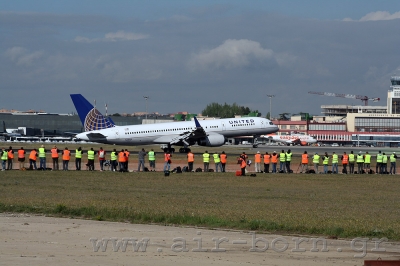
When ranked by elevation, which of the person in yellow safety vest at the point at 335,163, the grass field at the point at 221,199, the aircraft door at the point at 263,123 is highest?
the aircraft door at the point at 263,123

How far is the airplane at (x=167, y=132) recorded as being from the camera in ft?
257

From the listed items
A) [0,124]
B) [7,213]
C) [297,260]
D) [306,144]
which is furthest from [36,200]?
[0,124]

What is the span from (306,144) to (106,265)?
14310 centimetres

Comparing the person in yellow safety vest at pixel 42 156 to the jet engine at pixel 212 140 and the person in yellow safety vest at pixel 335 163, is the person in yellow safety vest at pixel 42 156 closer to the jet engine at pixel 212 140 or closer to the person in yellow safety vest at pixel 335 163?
the person in yellow safety vest at pixel 335 163

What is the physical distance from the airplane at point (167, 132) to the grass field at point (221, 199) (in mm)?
29892

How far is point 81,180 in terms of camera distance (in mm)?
41688

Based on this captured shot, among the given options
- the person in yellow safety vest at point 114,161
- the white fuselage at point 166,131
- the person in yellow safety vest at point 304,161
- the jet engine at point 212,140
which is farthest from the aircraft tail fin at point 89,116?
the person in yellow safety vest at point 304,161

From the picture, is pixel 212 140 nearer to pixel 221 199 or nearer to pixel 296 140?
pixel 221 199

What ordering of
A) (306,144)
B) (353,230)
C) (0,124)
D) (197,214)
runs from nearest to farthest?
(353,230) < (197,214) < (306,144) < (0,124)

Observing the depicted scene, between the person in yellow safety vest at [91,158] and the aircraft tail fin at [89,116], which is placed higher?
the aircraft tail fin at [89,116]

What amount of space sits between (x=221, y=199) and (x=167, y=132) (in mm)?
49594

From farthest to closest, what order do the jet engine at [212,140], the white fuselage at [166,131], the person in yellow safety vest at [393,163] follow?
the white fuselage at [166,131] < the jet engine at [212,140] < the person in yellow safety vest at [393,163]

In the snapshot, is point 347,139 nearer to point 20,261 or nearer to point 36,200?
point 36,200

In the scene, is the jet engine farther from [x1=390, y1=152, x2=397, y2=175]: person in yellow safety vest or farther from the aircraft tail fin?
[x1=390, y1=152, x2=397, y2=175]: person in yellow safety vest
